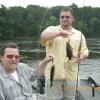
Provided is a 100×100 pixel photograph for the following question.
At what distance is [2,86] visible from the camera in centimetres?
346

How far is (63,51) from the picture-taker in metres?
4.59

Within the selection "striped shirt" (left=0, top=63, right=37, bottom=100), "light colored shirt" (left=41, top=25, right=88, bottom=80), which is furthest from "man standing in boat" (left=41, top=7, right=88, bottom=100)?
"striped shirt" (left=0, top=63, right=37, bottom=100)

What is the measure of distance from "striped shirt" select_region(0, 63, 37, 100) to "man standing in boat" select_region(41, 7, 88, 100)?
84 centimetres

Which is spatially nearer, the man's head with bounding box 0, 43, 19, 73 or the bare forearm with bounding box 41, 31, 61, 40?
the man's head with bounding box 0, 43, 19, 73

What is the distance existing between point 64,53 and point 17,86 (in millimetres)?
1206

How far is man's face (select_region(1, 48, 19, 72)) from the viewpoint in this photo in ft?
11.5

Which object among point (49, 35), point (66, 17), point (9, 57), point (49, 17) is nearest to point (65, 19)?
point (66, 17)

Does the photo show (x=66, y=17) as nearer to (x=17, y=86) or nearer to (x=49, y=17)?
(x=49, y=17)

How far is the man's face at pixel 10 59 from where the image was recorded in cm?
352

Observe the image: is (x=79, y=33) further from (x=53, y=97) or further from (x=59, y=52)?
(x=53, y=97)

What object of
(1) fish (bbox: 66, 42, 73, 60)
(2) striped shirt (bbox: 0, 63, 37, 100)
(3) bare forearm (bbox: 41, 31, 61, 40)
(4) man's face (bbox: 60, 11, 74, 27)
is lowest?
(2) striped shirt (bbox: 0, 63, 37, 100)

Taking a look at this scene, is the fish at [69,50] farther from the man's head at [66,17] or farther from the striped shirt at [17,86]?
the striped shirt at [17,86]

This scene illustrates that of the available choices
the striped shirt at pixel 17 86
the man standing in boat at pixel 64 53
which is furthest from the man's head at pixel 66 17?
the striped shirt at pixel 17 86

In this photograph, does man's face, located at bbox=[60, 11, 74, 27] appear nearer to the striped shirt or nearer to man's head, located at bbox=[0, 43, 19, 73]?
the striped shirt
